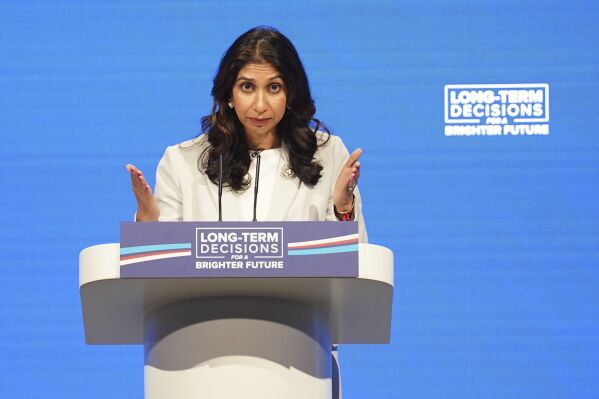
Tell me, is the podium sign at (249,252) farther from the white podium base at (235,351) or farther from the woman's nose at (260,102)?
the woman's nose at (260,102)

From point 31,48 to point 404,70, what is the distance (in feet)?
3.87

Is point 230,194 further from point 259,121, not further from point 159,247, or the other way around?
point 159,247

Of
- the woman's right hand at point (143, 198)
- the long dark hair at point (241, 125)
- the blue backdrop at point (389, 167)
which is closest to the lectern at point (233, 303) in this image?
the woman's right hand at point (143, 198)

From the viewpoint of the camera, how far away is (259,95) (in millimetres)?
2875

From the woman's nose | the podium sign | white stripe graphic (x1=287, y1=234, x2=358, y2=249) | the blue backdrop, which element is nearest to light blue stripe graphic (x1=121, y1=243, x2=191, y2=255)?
the podium sign

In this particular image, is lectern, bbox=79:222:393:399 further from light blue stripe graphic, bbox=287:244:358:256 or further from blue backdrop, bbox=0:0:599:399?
blue backdrop, bbox=0:0:599:399

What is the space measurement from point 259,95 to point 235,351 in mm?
748

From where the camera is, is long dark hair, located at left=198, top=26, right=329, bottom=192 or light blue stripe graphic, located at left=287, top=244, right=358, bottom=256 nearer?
light blue stripe graphic, located at left=287, top=244, right=358, bottom=256

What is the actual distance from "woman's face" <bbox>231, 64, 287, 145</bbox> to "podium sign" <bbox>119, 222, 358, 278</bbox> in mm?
705

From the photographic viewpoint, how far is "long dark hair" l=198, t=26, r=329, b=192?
114 inches

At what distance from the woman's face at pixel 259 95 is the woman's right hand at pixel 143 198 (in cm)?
39

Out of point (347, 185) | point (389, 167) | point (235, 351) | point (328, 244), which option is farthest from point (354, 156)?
point (389, 167)

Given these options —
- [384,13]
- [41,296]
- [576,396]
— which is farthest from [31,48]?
[576,396]

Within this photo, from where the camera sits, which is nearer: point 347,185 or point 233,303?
point 233,303
